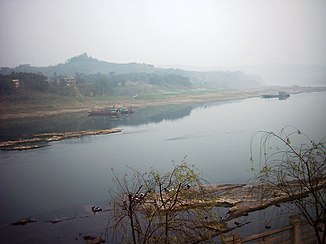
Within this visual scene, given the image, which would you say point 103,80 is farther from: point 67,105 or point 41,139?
point 41,139

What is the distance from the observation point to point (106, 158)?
555 inches

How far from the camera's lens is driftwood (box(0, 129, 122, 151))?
56.2ft

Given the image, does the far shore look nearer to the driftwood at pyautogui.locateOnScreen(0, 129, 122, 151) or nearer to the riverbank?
the driftwood at pyautogui.locateOnScreen(0, 129, 122, 151)

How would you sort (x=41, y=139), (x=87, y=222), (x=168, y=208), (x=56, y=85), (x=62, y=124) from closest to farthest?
(x=168, y=208), (x=87, y=222), (x=41, y=139), (x=62, y=124), (x=56, y=85)

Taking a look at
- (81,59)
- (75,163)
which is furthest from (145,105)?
(81,59)

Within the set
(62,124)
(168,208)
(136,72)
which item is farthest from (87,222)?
(136,72)

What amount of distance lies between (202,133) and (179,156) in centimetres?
546

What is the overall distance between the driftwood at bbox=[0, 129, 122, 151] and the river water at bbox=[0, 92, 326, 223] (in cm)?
73

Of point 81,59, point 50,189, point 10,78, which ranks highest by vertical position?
point 81,59

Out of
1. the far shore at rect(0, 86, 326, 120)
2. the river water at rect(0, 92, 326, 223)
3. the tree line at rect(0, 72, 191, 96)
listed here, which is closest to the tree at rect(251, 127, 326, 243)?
the river water at rect(0, 92, 326, 223)

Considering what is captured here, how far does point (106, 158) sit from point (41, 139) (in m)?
6.56

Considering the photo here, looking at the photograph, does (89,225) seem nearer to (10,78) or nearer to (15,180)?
(15,180)

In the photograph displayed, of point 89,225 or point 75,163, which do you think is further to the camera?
point 75,163

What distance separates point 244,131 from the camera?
18.5 metres
